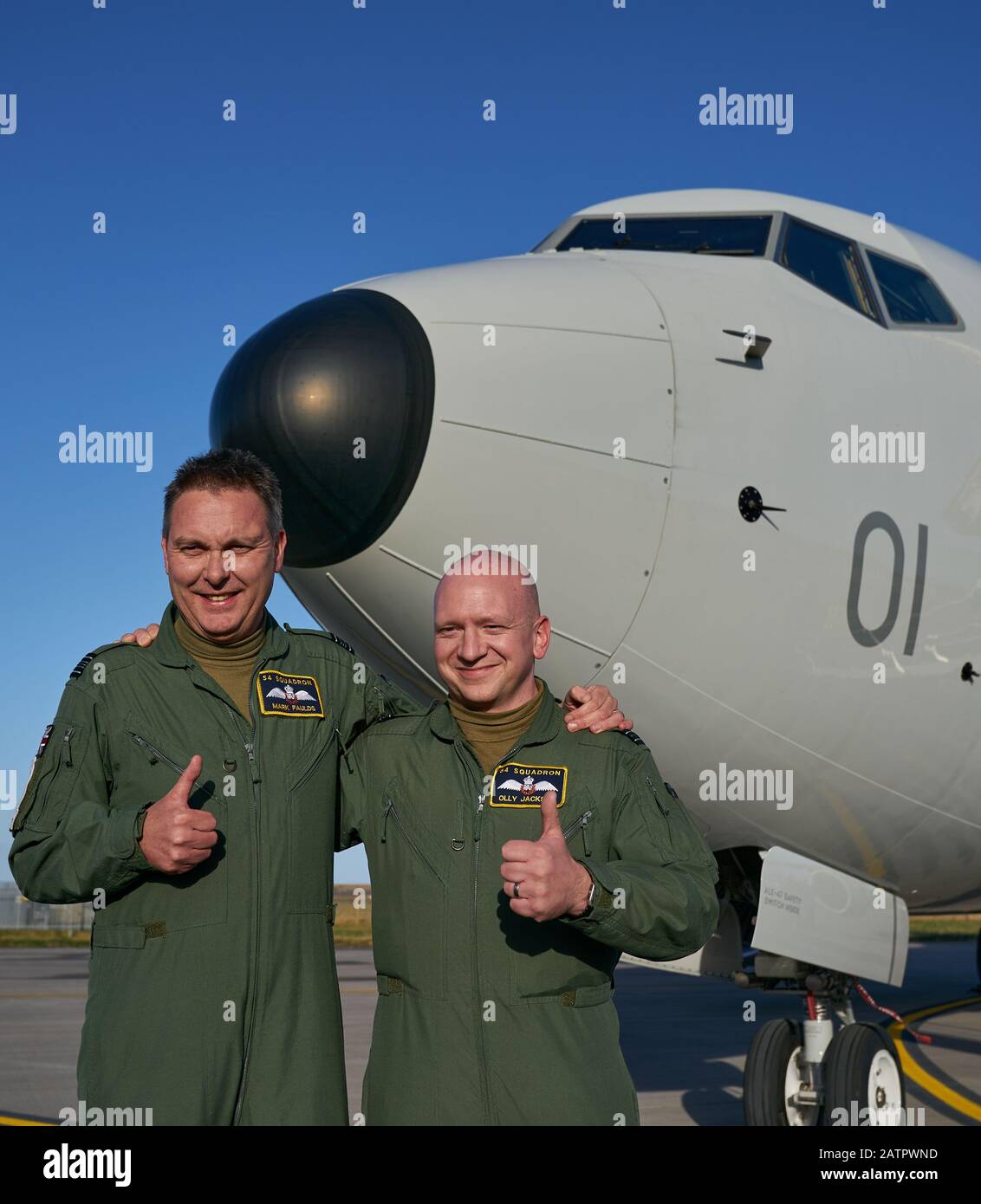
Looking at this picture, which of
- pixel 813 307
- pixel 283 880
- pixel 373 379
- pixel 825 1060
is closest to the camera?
pixel 283 880

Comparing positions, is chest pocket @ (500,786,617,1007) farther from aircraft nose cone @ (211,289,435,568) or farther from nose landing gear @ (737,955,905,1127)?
nose landing gear @ (737,955,905,1127)

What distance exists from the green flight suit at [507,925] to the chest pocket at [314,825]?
101 mm

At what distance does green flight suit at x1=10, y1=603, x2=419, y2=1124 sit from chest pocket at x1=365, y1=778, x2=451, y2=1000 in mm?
137

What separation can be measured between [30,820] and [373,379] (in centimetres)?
229

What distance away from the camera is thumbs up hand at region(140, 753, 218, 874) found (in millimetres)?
2645

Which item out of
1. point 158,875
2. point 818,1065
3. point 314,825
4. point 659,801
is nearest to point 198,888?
point 158,875

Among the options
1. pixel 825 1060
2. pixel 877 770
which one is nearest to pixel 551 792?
pixel 877 770

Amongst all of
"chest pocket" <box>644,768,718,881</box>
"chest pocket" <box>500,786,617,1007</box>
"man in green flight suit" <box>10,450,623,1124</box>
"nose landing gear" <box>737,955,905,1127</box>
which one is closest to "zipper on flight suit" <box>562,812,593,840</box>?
"chest pocket" <box>500,786,617,1007</box>

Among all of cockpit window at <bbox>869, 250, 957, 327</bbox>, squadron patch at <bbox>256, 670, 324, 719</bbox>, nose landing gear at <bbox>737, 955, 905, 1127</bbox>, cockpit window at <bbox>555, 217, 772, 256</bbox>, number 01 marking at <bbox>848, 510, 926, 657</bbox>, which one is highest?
cockpit window at <bbox>555, 217, 772, 256</bbox>

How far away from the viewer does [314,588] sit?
5020 mm

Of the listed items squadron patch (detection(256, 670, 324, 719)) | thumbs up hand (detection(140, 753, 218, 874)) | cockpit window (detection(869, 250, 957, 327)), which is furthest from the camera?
cockpit window (detection(869, 250, 957, 327))

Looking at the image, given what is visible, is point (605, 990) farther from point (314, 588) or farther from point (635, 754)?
point (314, 588)

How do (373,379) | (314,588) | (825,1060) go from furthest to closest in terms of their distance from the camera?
(825,1060)
(314,588)
(373,379)

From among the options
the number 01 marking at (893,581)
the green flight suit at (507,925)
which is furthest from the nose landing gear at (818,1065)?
the green flight suit at (507,925)
